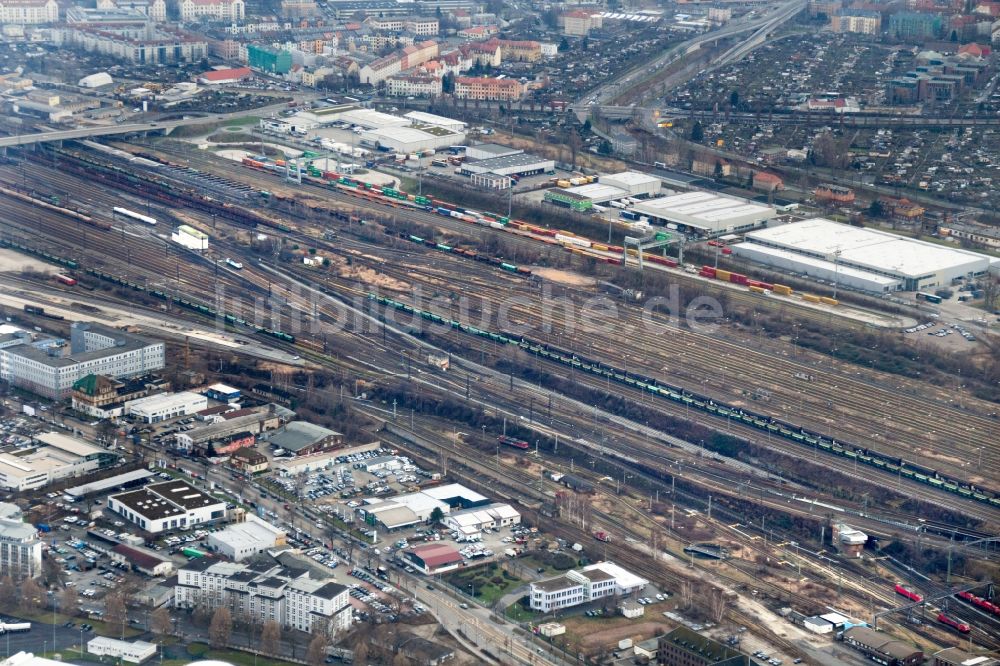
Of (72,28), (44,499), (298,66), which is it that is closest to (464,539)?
(44,499)

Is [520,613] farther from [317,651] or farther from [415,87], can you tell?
[415,87]

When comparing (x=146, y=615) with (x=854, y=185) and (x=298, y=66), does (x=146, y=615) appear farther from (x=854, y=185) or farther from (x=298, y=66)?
(x=298, y=66)

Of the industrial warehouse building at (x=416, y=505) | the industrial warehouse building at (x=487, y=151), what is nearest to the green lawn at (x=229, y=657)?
the industrial warehouse building at (x=416, y=505)

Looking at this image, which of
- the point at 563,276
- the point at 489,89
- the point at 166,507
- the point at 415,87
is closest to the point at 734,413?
the point at 563,276

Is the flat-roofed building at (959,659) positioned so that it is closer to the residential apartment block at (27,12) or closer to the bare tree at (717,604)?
the bare tree at (717,604)

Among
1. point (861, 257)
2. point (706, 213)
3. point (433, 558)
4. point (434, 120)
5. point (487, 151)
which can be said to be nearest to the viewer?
point (433, 558)

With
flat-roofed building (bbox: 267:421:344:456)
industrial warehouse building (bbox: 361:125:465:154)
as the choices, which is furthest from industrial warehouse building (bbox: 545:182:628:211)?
flat-roofed building (bbox: 267:421:344:456)
